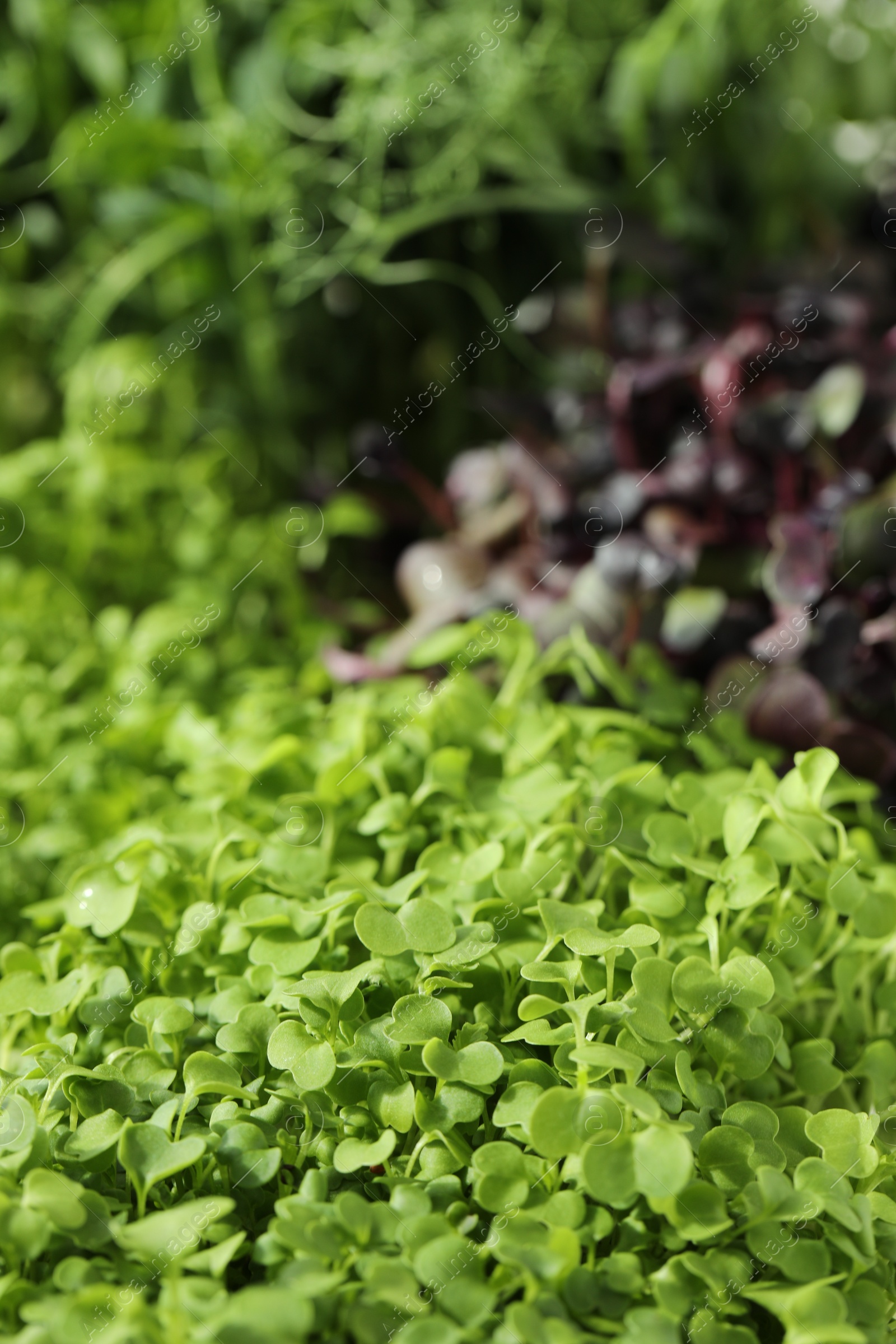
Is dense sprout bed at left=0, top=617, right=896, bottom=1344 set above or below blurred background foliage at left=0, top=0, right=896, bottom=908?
below

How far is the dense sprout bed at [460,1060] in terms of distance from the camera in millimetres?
419

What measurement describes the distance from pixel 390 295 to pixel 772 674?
720 millimetres

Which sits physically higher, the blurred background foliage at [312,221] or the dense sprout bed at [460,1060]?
the blurred background foliage at [312,221]

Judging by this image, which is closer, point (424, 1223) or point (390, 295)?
point (424, 1223)

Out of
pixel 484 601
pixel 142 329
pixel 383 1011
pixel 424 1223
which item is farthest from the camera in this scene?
pixel 142 329

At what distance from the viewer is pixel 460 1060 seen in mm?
478

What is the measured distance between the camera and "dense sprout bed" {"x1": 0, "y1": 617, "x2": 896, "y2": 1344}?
42 centimetres

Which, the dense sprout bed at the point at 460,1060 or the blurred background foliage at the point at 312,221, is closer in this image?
the dense sprout bed at the point at 460,1060

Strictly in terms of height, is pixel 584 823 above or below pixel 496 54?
below

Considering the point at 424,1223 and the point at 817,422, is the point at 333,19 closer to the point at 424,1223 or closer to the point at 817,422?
the point at 817,422

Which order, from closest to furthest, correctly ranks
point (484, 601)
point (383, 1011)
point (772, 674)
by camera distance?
point (383, 1011), point (772, 674), point (484, 601)

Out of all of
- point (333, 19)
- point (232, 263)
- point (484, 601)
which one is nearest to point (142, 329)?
point (232, 263)

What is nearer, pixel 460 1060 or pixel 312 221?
pixel 460 1060

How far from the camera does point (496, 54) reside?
1.03 m
